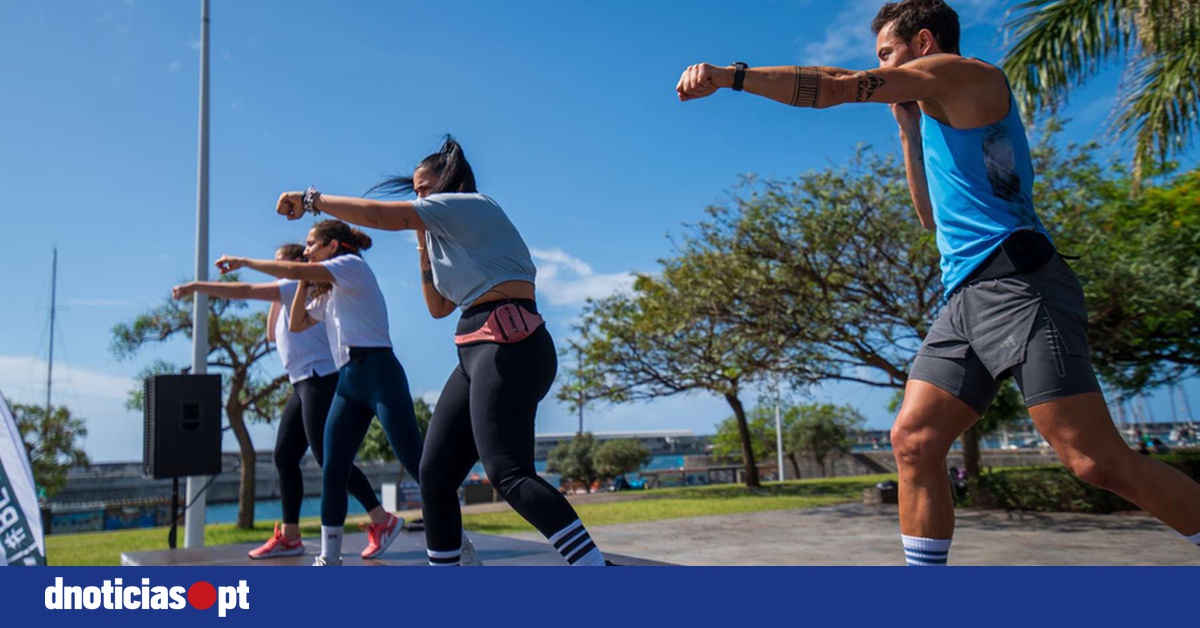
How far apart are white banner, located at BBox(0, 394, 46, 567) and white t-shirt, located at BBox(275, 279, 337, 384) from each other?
1971 millimetres

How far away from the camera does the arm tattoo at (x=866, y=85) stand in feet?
6.60

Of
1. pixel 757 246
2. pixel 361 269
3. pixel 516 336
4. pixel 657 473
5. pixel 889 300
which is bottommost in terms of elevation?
pixel 657 473

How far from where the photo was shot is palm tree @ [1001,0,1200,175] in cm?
795

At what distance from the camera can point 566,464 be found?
3088 centimetres

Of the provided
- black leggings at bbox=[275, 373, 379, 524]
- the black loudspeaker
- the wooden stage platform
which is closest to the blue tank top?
the wooden stage platform

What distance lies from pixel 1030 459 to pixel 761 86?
34.9m

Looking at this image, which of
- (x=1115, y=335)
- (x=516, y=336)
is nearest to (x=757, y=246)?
(x=1115, y=335)

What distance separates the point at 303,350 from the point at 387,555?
1.46 meters

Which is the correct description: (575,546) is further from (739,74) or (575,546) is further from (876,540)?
(876,540)

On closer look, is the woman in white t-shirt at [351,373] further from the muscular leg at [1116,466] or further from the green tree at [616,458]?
the green tree at [616,458]

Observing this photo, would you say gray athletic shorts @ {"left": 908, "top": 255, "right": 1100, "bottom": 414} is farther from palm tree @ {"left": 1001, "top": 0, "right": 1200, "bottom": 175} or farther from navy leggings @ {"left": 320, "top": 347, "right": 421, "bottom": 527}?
palm tree @ {"left": 1001, "top": 0, "right": 1200, "bottom": 175}
